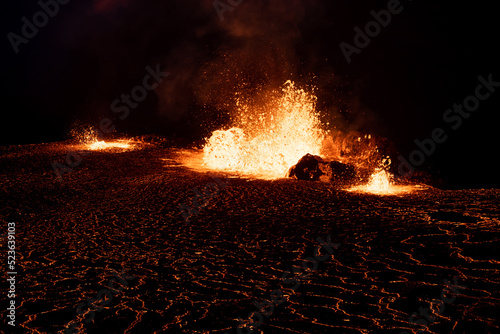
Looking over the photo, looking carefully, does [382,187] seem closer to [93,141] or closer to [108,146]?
[108,146]

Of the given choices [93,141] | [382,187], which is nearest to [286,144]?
[382,187]

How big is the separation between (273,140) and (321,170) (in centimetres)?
388

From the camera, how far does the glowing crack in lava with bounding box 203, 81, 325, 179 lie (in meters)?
13.1

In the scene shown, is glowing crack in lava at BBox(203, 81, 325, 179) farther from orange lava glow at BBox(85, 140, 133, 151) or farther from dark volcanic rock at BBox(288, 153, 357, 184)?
orange lava glow at BBox(85, 140, 133, 151)

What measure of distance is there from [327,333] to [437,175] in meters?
8.43

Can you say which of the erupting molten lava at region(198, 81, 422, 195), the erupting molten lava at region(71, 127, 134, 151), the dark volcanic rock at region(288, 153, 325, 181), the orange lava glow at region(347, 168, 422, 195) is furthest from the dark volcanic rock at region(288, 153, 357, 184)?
the erupting molten lava at region(71, 127, 134, 151)

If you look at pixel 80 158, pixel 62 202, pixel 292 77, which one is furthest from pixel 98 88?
pixel 62 202

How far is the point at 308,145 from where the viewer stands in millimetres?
14969

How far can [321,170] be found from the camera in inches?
449

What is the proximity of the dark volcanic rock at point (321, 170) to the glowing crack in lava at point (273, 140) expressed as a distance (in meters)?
0.69

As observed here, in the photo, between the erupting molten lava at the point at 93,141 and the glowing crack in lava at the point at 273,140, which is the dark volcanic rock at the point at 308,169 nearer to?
the glowing crack in lava at the point at 273,140

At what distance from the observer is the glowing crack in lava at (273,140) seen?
13.1 m

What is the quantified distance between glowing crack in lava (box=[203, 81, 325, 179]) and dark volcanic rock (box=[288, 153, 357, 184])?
27.2 inches

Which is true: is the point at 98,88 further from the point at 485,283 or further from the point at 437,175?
the point at 485,283
